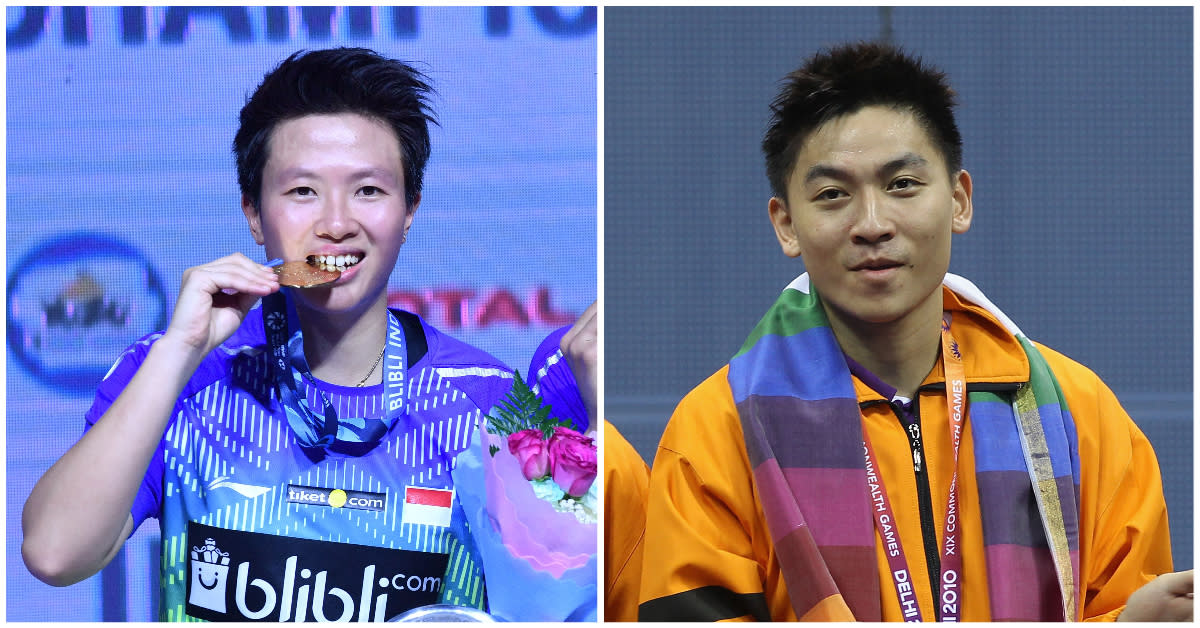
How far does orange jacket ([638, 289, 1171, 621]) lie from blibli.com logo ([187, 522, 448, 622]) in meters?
0.47

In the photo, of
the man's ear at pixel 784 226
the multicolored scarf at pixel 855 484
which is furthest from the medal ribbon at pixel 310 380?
the man's ear at pixel 784 226

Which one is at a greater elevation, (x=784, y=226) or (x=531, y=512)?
(x=784, y=226)

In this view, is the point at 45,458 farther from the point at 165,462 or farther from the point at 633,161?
the point at 633,161

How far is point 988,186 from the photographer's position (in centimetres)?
286

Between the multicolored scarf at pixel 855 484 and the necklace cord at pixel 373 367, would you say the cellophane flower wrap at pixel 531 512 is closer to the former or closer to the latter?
the necklace cord at pixel 373 367

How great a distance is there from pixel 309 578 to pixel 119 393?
532mm

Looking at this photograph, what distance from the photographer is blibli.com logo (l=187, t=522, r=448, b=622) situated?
274 centimetres

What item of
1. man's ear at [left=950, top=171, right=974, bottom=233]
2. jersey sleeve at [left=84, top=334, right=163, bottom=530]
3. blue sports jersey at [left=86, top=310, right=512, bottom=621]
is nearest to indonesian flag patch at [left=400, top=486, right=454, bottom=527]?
blue sports jersey at [left=86, top=310, right=512, bottom=621]

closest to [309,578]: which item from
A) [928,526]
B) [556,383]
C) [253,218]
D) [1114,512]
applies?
[556,383]

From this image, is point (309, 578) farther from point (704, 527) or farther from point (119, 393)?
point (704, 527)

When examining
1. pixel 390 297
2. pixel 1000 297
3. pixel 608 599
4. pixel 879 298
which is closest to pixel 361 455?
pixel 390 297

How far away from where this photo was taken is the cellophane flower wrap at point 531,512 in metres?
2.75

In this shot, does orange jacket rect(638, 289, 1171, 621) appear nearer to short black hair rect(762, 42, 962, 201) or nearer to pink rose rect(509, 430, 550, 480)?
pink rose rect(509, 430, 550, 480)

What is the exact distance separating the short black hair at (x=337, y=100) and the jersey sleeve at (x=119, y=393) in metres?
0.39
